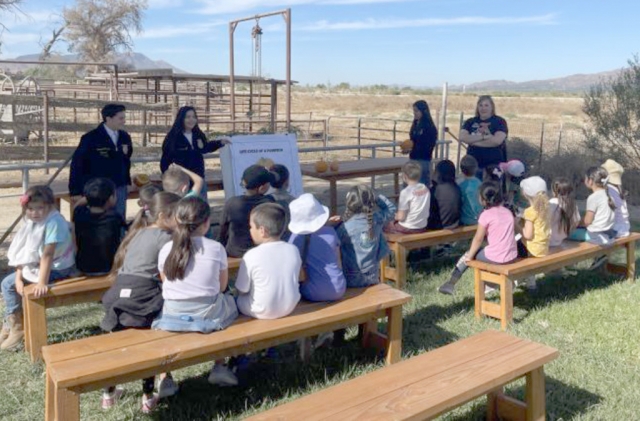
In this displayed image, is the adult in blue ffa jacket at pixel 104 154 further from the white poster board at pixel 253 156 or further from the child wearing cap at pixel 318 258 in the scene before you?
the child wearing cap at pixel 318 258

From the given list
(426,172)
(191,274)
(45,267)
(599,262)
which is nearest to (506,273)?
(599,262)

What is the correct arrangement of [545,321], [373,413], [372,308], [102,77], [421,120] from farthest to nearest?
[102,77] < [421,120] < [545,321] < [372,308] < [373,413]

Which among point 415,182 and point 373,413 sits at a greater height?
point 415,182

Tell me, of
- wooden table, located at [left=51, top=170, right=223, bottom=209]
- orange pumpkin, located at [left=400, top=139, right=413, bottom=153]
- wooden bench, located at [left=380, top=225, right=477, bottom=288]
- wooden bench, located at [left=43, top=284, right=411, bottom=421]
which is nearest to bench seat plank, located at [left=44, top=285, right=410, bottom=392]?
wooden bench, located at [left=43, top=284, right=411, bottom=421]

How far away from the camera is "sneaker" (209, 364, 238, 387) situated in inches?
153

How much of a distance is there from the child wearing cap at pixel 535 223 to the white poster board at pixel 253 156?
9.64 ft

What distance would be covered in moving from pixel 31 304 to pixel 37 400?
64 centimetres

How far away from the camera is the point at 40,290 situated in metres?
Answer: 4.08

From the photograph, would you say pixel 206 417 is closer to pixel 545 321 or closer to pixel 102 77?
pixel 545 321

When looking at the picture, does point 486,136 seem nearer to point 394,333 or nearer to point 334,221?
point 334,221

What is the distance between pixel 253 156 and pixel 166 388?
4119mm

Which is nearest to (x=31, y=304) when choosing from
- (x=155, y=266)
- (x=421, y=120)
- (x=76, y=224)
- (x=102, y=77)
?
(x=76, y=224)

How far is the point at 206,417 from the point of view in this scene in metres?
3.59

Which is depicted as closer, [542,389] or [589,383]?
[542,389]
